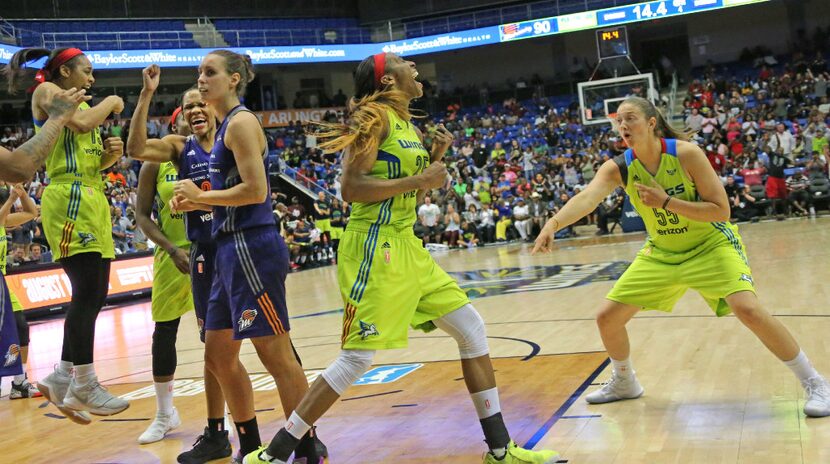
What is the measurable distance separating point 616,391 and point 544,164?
21.9 metres

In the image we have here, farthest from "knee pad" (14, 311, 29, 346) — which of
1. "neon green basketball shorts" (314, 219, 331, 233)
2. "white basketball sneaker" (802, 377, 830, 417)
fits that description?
"neon green basketball shorts" (314, 219, 331, 233)

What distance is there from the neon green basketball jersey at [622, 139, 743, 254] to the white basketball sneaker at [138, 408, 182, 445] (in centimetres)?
302

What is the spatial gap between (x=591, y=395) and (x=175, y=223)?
2.64 metres

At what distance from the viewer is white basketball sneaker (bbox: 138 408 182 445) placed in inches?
204

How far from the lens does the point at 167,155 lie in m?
4.77

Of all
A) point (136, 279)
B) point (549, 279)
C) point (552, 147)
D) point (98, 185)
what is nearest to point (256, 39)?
point (552, 147)

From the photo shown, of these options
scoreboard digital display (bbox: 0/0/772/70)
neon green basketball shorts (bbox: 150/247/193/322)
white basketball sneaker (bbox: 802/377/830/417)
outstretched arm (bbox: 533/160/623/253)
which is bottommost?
white basketball sneaker (bbox: 802/377/830/417)

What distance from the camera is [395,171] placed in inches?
160

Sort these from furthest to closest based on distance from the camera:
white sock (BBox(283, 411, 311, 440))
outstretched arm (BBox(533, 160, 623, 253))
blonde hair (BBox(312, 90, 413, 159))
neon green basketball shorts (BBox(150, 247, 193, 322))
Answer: neon green basketball shorts (BBox(150, 247, 193, 322)), outstretched arm (BBox(533, 160, 623, 253)), blonde hair (BBox(312, 90, 413, 159)), white sock (BBox(283, 411, 311, 440))

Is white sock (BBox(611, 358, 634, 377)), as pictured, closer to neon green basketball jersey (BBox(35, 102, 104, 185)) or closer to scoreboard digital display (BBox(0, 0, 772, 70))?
neon green basketball jersey (BBox(35, 102, 104, 185))

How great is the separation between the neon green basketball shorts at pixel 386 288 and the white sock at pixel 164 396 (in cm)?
182

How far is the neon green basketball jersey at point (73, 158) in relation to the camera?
200 inches

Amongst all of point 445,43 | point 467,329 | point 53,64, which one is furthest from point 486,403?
point 445,43

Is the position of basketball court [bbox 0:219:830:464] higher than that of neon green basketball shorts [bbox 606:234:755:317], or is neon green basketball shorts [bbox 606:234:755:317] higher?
neon green basketball shorts [bbox 606:234:755:317]
